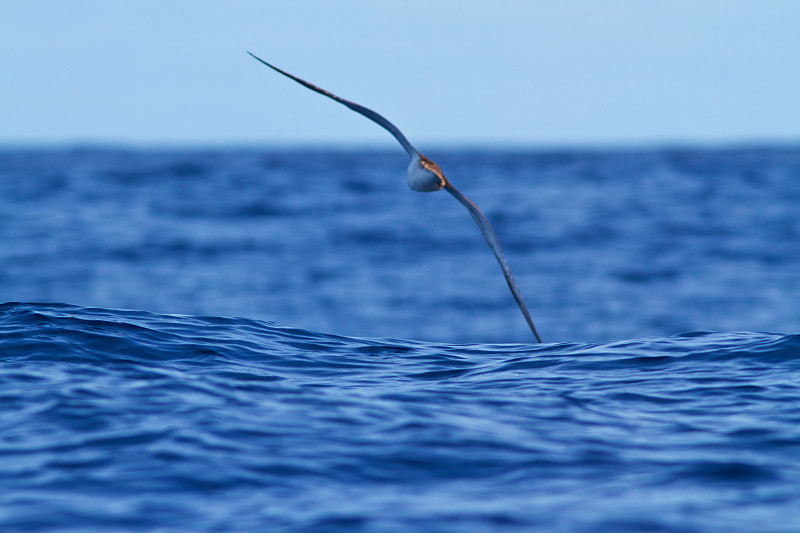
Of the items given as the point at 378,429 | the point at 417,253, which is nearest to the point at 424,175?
the point at 378,429

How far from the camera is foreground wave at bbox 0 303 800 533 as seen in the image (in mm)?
7578

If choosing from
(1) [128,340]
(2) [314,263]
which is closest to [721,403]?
(1) [128,340]

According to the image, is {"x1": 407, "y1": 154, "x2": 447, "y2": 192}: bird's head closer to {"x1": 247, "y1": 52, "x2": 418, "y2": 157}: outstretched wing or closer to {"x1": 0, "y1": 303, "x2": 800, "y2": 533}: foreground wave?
{"x1": 247, "y1": 52, "x2": 418, "y2": 157}: outstretched wing

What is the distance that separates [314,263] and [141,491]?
4232 cm

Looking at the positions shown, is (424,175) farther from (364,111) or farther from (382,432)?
(382,432)

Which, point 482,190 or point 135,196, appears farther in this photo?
point 482,190

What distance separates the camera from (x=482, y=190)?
81.1 m

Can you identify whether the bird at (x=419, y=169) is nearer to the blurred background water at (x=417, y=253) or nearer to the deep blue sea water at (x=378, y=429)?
the deep blue sea water at (x=378, y=429)

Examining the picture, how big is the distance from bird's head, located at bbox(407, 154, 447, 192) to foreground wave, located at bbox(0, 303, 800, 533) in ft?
8.02

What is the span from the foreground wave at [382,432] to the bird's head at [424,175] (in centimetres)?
244

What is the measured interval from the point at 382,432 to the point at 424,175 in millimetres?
3781

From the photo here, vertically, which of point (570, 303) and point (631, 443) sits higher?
point (631, 443)

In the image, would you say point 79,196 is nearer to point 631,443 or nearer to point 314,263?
point 314,263

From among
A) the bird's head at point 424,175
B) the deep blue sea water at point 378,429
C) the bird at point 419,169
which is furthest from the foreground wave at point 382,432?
the bird's head at point 424,175
